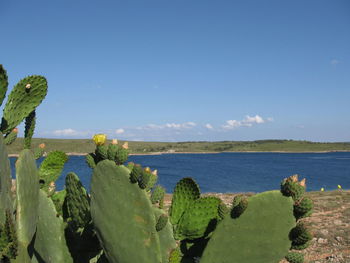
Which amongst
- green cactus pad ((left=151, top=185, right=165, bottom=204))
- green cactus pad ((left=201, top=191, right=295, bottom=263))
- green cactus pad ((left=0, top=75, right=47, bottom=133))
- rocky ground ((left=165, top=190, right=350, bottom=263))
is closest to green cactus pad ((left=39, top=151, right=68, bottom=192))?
green cactus pad ((left=0, top=75, right=47, bottom=133))

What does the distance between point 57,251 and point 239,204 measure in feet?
4.42

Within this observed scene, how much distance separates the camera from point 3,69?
2.44m

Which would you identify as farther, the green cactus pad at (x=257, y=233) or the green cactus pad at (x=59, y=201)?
the green cactus pad at (x=59, y=201)

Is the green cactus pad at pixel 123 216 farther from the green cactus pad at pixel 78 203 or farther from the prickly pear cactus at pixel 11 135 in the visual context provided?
the prickly pear cactus at pixel 11 135

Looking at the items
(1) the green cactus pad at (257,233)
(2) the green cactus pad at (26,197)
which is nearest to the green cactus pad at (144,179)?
(1) the green cactus pad at (257,233)

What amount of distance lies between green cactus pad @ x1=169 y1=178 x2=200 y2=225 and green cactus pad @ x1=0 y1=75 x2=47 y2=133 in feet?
3.88

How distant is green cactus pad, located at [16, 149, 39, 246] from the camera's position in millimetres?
2279

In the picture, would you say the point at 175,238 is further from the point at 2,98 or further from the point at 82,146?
the point at 82,146

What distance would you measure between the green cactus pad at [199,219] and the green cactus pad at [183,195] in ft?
0.19

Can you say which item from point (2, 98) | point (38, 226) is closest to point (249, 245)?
point (38, 226)

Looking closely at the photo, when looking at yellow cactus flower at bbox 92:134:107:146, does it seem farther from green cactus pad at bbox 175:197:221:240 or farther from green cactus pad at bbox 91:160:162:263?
green cactus pad at bbox 175:197:221:240

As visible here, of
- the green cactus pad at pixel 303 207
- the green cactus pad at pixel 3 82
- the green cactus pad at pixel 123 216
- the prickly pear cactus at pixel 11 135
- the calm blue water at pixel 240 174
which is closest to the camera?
the green cactus pad at pixel 303 207

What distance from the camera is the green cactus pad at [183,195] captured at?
267 centimetres

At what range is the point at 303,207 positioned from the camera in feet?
7.35
